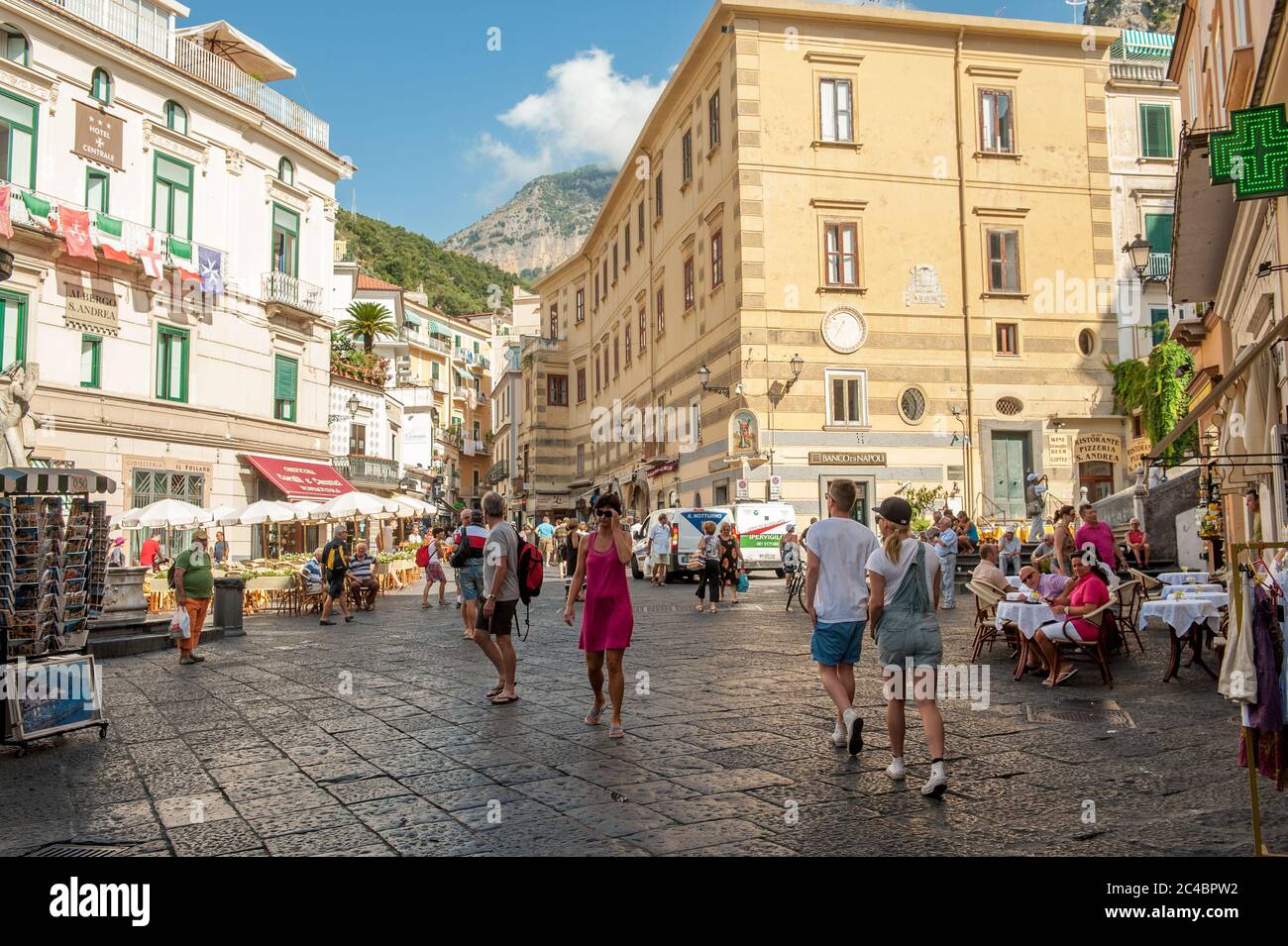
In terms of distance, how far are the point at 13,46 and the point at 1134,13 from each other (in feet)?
220

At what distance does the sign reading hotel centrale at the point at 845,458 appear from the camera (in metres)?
28.4

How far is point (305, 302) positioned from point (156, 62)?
7.35 meters

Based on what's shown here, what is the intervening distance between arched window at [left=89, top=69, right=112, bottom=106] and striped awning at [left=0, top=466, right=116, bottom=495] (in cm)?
1933

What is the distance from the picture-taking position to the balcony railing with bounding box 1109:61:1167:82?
31672 mm

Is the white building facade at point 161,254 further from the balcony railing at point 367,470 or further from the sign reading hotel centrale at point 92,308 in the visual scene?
the balcony railing at point 367,470

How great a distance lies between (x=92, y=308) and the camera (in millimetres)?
23547

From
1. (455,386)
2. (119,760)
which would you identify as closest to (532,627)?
(119,760)

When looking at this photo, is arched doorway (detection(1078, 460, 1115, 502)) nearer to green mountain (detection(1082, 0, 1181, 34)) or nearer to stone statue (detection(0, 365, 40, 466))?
stone statue (detection(0, 365, 40, 466))

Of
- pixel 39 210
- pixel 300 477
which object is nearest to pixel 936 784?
pixel 39 210

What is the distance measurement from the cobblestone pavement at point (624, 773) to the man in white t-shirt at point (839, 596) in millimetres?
415

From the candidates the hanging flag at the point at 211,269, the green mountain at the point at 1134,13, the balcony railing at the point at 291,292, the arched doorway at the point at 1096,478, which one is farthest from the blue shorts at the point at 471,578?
the green mountain at the point at 1134,13

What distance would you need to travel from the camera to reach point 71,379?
23.0m

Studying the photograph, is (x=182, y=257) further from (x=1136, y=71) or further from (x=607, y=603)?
(x=1136, y=71)

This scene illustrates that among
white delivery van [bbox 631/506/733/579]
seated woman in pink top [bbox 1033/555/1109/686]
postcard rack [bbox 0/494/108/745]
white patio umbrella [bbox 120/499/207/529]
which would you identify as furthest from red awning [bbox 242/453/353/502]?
seated woman in pink top [bbox 1033/555/1109/686]
